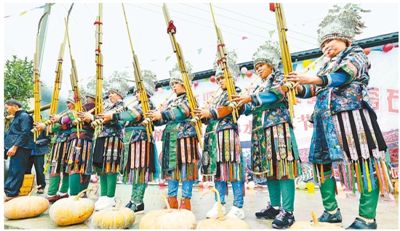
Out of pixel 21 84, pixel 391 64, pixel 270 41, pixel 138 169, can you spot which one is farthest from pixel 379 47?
pixel 21 84

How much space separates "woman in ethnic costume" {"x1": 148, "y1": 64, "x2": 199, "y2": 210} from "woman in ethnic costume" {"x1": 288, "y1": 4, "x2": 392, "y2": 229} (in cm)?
113

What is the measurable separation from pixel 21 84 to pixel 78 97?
10.5 feet

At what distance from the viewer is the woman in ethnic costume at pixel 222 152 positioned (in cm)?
274

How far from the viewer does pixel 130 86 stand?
3814 millimetres

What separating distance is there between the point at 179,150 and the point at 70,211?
1.05 meters

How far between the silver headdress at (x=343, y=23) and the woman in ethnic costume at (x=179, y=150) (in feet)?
4.58

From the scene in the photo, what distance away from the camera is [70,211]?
A: 262 cm

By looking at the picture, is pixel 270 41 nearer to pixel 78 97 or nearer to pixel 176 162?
pixel 176 162

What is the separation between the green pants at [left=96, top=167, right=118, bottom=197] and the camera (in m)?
3.35

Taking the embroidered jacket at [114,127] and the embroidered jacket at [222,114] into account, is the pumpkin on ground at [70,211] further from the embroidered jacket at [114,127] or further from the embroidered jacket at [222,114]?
the embroidered jacket at [222,114]

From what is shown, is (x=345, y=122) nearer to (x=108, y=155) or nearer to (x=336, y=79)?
(x=336, y=79)

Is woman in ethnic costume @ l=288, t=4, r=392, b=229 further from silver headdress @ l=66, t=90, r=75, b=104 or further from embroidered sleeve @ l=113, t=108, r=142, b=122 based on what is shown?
silver headdress @ l=66, t=90, r=75, b=104

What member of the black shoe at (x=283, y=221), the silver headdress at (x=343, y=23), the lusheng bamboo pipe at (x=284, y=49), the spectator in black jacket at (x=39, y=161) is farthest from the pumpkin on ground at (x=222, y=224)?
the spectator in black jacket at (x=39, y=161)

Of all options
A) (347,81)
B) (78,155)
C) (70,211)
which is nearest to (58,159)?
(78,155)
